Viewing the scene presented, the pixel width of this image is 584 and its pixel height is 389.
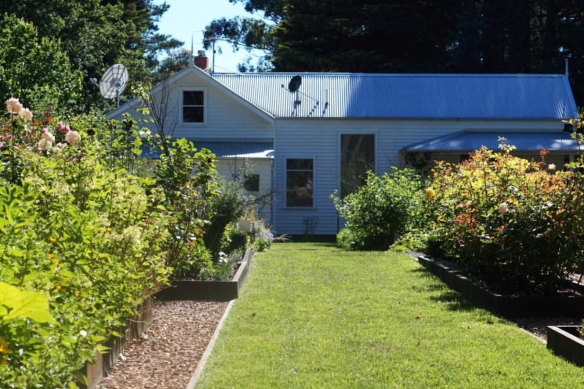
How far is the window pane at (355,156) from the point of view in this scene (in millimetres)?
25453

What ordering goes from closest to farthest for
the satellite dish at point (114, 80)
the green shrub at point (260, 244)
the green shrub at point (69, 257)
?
the green shrub at point (69, 257) < the satellite dish at point (114, 80) < the green shrub at point (260, 244)

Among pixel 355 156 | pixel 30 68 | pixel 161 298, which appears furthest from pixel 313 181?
pixel 161 298

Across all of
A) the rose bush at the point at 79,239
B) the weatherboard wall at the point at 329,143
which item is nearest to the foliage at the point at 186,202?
the rose bush at the point at 79,239

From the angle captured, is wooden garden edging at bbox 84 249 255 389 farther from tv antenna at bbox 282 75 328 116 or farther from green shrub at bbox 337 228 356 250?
tv antenna at bbox 282 75 328 116

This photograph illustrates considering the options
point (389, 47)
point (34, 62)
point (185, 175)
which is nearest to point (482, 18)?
point (389, 47)

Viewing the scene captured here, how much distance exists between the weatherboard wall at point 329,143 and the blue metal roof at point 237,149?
735mm

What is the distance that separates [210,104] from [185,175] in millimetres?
16024

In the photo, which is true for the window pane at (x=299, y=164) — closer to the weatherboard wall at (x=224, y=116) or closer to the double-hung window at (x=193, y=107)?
the weatherboard wall at (x=224, y=116)

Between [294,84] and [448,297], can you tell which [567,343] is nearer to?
[448,297]

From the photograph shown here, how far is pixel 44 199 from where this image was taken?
18.7 feet

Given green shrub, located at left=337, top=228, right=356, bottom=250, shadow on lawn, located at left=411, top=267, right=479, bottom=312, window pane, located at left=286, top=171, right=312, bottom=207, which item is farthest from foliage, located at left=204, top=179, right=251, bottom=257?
window pane, located at left=286, top=171, right=312, bottom=207

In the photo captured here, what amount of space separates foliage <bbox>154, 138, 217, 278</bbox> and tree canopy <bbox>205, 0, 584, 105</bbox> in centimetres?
Answer: 2671

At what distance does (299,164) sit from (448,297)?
16.5 metres

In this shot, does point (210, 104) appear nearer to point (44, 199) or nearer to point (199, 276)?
point (199, 276)
